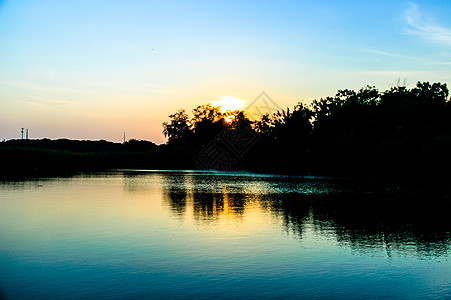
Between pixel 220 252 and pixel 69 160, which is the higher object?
pixel 69 160

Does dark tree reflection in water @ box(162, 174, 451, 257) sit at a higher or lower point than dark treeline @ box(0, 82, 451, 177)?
lower

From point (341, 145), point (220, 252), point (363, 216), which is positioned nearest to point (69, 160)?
point (341, 145)

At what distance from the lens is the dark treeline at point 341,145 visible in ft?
221

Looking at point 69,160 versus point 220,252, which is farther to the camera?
point 69,160

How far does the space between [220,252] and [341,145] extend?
62023mm

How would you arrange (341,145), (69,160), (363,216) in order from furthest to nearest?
(69,160) < (341,145) < (363,216)

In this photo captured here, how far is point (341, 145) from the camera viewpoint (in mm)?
73250

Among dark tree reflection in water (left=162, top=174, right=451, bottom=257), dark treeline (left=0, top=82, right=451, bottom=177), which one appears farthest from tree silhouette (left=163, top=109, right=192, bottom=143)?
dark tree reflection in water (left=162, top=174, right=451, bottom=257)

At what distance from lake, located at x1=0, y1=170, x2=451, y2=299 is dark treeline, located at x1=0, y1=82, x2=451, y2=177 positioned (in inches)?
1691

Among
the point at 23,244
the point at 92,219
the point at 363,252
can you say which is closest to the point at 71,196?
the point at 92,219

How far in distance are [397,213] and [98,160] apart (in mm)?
87302

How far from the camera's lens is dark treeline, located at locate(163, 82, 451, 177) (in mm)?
66938

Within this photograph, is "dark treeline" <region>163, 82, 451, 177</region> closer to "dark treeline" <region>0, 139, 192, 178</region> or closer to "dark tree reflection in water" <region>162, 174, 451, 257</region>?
"dark treeline" <region>0, 139, 192, 178</region>

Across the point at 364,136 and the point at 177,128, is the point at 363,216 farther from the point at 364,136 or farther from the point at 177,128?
the point at 177,128
